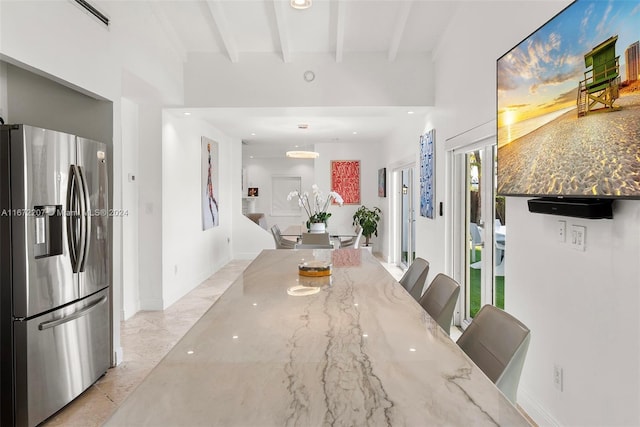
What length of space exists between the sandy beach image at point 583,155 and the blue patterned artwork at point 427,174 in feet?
7.40

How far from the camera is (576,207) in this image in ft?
6.18

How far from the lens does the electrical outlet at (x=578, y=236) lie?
201 cm

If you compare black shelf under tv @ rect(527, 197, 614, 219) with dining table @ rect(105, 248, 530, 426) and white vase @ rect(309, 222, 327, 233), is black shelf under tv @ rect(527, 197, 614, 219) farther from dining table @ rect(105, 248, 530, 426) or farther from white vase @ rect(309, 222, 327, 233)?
white vase @ rect(309, 222, 327, 233)

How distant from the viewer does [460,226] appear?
4172 mm

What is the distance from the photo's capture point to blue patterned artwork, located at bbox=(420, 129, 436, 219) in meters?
4.79

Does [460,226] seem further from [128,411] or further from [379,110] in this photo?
[128,411]

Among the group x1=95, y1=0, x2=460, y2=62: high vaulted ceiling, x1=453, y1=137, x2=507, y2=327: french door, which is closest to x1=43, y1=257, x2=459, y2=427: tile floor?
x1=453, y1=137, x2=507, y2=327: french door

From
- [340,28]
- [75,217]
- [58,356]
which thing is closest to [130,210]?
[75,217]

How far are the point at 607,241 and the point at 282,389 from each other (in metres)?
1.65

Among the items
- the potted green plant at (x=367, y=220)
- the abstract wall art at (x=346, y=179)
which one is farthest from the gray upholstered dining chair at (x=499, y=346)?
the abstract wall art at (x=346, y=179)

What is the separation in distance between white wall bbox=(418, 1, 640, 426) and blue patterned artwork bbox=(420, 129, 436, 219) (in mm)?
1337

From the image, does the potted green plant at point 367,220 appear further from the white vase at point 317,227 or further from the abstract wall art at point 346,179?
the white vase at point 317,227

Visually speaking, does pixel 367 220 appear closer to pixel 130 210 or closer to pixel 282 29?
pixel 130 210

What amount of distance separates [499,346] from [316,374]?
666 millimetres
